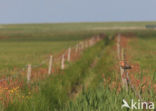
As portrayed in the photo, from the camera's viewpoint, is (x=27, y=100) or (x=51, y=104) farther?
(x=51, y=104)

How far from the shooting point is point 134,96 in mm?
7895

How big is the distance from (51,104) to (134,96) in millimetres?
2766

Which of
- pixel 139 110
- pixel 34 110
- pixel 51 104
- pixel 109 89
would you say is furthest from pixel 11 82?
pixel 139 110

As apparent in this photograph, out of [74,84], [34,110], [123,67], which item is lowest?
[74,84]

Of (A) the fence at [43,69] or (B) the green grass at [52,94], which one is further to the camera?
(A) the fence at [43,69]

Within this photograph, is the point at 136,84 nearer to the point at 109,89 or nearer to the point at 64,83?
the point at 109,89

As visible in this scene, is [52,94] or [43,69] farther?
[43,69]

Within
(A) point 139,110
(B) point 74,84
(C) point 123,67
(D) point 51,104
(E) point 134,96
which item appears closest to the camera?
(A) point 139,110

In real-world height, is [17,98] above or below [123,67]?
below

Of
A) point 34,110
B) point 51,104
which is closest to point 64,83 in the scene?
point 51,104

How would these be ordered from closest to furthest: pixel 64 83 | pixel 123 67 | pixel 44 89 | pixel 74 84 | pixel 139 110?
pixel 139 110 → pixel 123 67 → pixel 44 89 → pixel 64 83 → pixel 74 84

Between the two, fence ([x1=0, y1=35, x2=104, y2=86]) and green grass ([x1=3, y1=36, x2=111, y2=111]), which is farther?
fence ([x1=0, y1=35, x2=104, y2=86])

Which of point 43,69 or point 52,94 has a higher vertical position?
point 52,94

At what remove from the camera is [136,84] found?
9.36m
